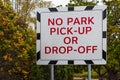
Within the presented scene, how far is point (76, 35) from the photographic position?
17.3ft

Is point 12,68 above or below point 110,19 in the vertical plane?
above

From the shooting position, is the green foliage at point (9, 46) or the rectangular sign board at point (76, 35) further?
the green foliage at point (9, 46)

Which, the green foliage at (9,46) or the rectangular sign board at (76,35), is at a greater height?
the rectangular sign board at (76,35)

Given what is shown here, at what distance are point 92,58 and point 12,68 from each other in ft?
25.2

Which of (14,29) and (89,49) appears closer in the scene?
(89,49)

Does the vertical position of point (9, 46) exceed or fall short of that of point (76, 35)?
it falls short

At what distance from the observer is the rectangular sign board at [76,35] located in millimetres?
5246

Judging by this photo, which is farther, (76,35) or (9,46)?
(9,46)

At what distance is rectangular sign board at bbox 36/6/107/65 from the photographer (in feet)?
17.2

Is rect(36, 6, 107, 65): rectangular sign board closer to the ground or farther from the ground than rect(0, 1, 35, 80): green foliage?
farther from the ground

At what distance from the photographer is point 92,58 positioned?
5.26m

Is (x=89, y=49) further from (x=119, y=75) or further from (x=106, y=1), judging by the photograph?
(x=119, y=75)

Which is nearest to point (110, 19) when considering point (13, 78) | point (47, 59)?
point (13, 78)

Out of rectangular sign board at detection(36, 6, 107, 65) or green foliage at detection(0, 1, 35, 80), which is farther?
green foliage at detection(0, 1, 35, 80)
